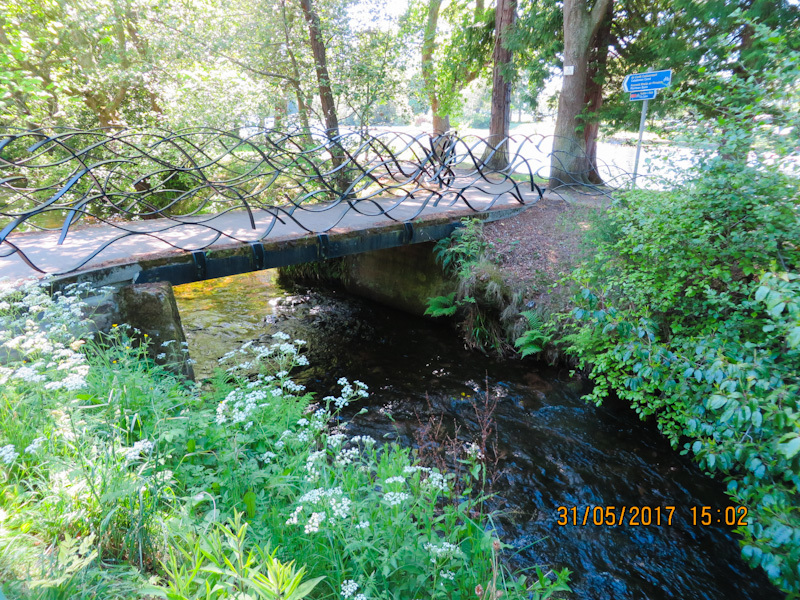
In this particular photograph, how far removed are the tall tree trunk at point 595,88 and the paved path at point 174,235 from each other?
2711mm

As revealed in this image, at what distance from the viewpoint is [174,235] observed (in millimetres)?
6270

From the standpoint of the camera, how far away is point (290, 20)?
1071 centimetres

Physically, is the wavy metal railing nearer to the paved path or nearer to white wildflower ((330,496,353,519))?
the paved path

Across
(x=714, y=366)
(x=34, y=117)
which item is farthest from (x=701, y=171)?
(x=34, y=117)

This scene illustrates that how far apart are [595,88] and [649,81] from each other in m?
3.89

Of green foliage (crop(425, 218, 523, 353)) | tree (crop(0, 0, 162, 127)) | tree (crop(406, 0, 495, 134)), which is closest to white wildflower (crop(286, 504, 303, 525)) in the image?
green foliage (crop(425, 218, 523, 353))

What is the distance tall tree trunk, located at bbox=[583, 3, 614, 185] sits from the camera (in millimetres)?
9758

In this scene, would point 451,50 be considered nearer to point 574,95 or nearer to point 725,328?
point 574,95

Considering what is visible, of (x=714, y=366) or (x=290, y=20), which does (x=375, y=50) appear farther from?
(x=714, y=366)

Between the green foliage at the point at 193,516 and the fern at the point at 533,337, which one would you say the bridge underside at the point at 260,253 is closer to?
the green foliage at the point at 193,516

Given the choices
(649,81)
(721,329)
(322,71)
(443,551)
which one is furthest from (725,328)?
(322,71)

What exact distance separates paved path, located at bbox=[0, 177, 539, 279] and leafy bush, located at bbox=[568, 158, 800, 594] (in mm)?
3358

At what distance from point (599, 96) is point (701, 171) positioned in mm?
7510

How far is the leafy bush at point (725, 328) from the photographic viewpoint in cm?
256
